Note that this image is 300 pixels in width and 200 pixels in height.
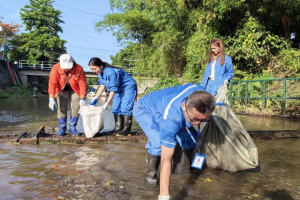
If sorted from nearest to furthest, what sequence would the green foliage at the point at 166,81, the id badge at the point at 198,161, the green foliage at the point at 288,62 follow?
the id badge at the point at 198,161
the green foliage at the point at 288,62
the green foliage at the point at 166,81

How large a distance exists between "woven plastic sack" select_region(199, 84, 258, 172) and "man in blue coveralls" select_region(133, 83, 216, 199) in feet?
1.49

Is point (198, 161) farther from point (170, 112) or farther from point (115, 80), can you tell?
point (115, 80)

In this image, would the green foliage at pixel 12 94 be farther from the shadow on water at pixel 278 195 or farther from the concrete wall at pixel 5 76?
the shadow on water at pixel 278 195

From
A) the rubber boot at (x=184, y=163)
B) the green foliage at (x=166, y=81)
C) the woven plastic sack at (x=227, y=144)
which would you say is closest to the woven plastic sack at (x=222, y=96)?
the woven plastic sack at (x=227, y=144)

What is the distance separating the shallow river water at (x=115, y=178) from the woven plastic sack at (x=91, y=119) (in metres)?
0.57

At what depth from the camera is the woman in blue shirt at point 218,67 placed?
Result: 12.3 ft

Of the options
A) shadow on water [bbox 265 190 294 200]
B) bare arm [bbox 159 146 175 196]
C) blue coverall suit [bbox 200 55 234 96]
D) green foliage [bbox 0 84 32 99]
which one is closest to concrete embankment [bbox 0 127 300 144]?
blue coverall suit [bbox 200 55 234 96]

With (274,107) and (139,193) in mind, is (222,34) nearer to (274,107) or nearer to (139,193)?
(274,107)

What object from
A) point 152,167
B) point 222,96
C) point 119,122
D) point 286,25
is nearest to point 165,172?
point 152,167

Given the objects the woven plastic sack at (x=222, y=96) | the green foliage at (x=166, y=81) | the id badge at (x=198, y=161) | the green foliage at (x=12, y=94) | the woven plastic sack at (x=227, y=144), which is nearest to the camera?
the id badge at (x=198, y=161)

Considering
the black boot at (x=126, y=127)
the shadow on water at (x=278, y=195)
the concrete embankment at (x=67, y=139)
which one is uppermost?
the black boot at (x=126, y=127)

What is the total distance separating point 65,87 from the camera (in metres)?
4.68

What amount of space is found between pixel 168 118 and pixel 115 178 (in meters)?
1.23

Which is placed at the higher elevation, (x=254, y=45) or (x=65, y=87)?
(x=254, y=45)
